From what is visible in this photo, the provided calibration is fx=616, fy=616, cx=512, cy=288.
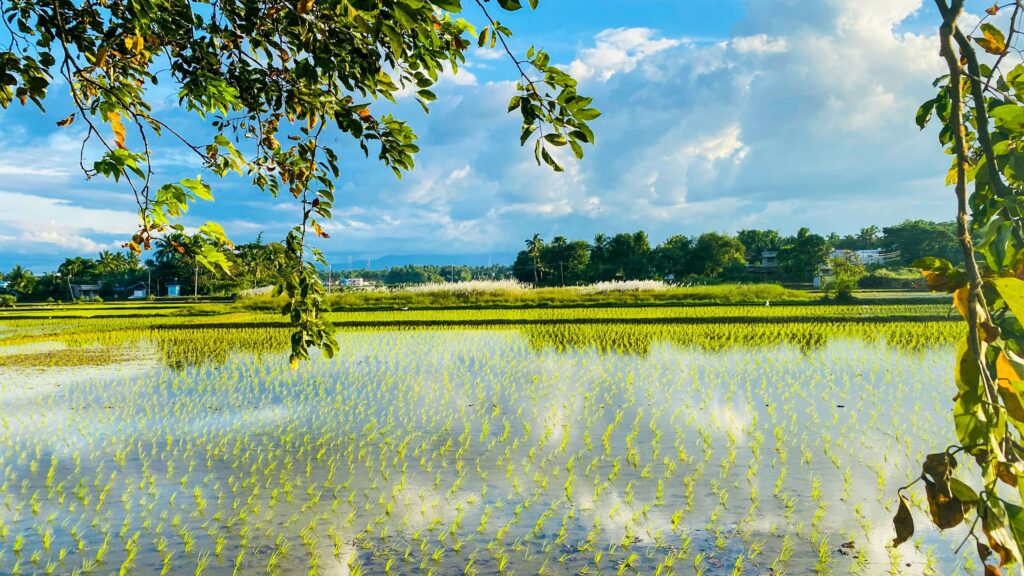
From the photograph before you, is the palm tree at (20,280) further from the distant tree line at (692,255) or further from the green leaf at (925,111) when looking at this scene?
the green leaf at (925,111)

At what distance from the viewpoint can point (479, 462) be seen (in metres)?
6.35

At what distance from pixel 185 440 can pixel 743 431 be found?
263 inches

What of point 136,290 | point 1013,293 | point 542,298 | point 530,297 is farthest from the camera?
point 136,290

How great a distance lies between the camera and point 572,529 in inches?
185

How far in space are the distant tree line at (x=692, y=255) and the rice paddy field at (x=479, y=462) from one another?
129ft

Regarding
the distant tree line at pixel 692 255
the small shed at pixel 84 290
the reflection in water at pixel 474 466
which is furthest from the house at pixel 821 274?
the small shed at pixel 84 290

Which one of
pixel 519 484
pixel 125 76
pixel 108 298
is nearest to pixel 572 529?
pixel 519 484

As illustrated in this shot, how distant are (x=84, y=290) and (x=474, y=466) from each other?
231 feet

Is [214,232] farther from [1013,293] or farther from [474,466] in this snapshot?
[474,466]

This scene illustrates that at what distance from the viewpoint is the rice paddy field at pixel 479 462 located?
173 inches

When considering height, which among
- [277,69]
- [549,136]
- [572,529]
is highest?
[277,69]

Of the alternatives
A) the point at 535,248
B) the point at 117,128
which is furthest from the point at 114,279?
the point at 117,128

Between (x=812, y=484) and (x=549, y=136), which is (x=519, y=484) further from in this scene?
(x=549, y=136)

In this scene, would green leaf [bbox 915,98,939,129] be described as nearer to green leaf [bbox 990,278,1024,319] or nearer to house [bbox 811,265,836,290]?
green leaf [bbox 990,278,1024,319]
